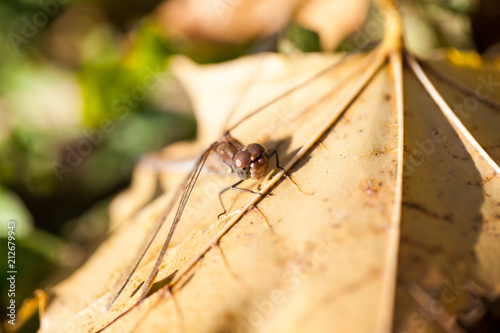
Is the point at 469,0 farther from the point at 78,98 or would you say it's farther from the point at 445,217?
the point at 78,98

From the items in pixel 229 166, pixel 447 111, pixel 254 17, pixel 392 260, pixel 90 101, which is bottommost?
pixel 447 111

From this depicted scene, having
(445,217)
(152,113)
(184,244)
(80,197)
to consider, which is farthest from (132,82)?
(445,217)

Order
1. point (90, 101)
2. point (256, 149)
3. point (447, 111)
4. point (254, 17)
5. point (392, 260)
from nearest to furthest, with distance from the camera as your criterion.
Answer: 1. point (392, 260)
2. point (447, 111)
3. point (256, 149)
4. point (90, 101)
5. point (254, 17)

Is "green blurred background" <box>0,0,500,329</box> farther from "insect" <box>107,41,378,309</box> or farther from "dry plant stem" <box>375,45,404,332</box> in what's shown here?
"dry plant stem" <box>375,45,404,332</box>

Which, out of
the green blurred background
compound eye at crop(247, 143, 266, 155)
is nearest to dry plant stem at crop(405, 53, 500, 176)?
the green blurred background

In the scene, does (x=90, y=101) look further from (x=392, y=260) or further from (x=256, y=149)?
(x=392, y=260)

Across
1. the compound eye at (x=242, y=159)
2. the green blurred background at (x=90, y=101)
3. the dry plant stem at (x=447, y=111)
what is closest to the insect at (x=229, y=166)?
the compound eye at (x=242, y=159)

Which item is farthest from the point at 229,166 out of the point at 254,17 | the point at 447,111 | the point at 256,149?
the point at 254,17
